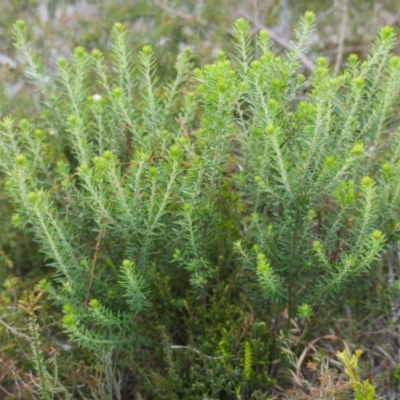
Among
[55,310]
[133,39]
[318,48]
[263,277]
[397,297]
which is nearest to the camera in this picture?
[263,277]

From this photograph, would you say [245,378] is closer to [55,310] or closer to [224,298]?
[224,298]

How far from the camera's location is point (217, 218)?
A: 208 cm

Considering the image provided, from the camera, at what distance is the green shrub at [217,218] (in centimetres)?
181

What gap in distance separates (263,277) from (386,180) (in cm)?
53

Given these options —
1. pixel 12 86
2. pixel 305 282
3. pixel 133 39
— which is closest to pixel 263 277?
pixel 305 282

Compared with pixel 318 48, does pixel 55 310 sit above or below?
below

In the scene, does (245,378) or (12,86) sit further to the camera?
(12,86)

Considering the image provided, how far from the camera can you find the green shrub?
1.81 metres

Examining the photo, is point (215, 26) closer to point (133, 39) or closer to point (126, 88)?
point (133, 39)

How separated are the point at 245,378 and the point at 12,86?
9.67ft

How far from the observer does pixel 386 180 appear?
1.96 metres

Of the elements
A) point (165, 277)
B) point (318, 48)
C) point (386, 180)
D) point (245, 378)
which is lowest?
point (245, 378)

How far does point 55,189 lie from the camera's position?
90.9 inches

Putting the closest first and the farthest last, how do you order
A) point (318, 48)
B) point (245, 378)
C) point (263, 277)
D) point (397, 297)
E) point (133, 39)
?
point (263, 277) → point (245, 378) → point (397, 297) → point (133, 39) → point (318, 48)
